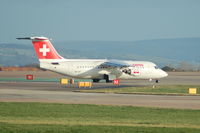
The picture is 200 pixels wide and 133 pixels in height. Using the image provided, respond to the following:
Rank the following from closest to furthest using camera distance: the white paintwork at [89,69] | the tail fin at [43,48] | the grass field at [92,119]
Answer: the grass field at [92,119], the tail fin at [43,48], the white paintwork at [89,69]

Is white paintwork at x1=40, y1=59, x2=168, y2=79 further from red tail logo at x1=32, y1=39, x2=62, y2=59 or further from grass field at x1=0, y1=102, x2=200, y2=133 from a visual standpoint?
grass field at x1=0, y1=102, x2=200, y2=133

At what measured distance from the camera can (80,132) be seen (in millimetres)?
24047

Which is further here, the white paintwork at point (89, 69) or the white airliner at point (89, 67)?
the white paintwork at point (89, 69)

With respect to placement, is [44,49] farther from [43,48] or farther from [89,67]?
[89,67]

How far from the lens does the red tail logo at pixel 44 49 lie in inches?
2842

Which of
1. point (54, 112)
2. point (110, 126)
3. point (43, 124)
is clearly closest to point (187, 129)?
point (110, 126)

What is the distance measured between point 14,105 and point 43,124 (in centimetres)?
1157

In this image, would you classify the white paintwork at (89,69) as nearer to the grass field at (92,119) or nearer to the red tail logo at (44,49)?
the red tail logo at (44,49)

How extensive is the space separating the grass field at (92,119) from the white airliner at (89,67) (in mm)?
32975

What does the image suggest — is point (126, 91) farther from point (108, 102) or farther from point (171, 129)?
point (171, 129)

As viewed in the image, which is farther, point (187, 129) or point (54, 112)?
point (54, 112)

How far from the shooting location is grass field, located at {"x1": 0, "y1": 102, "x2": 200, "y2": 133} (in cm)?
2518

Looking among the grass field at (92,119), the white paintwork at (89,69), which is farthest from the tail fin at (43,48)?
the grass field at (92,119)

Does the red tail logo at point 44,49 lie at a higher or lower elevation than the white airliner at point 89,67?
higher
